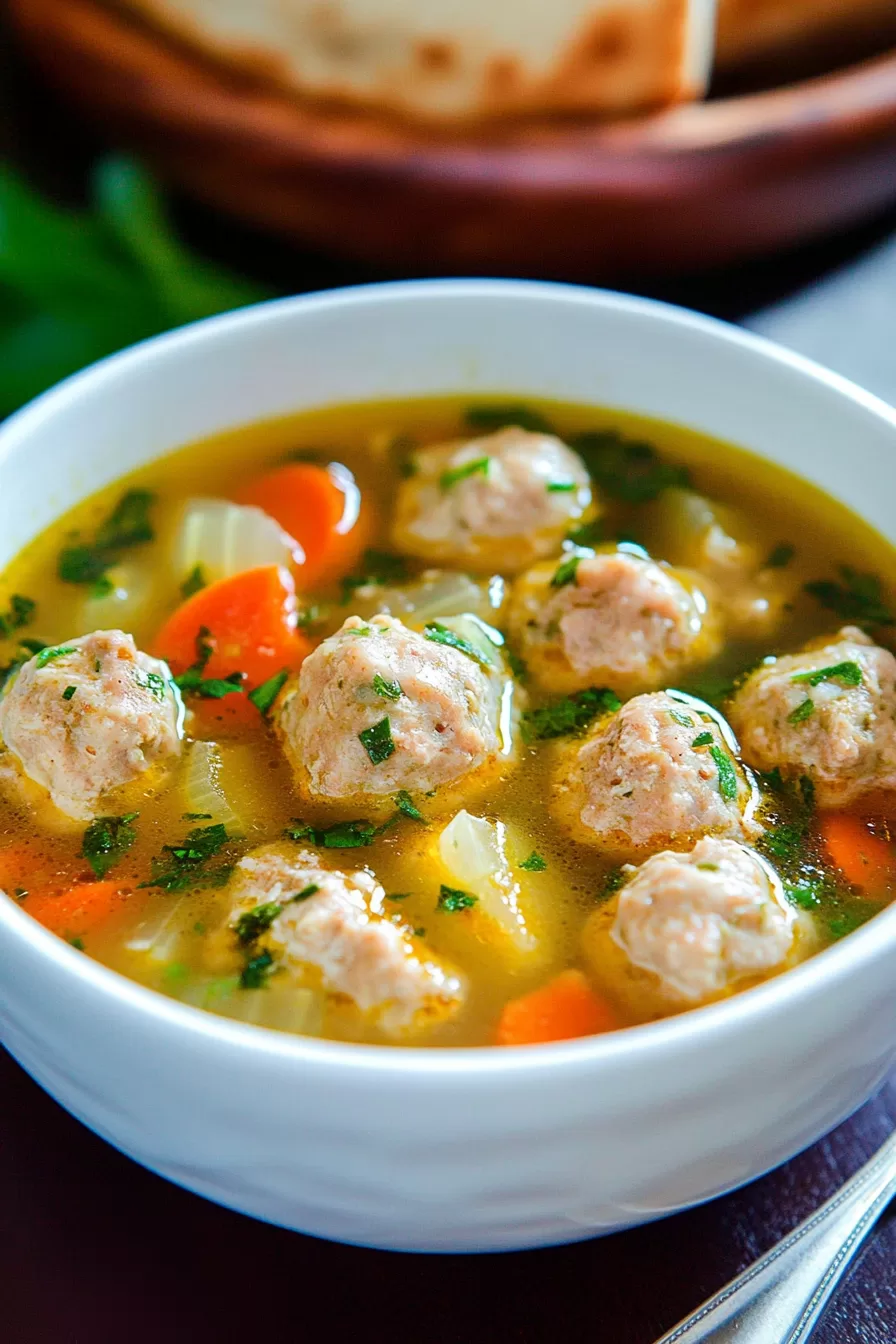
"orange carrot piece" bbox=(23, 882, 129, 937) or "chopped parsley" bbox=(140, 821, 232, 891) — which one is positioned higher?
"chopped parsley" bbox=(140, 821, 232, 891)

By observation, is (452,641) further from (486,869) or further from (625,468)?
(625,468)

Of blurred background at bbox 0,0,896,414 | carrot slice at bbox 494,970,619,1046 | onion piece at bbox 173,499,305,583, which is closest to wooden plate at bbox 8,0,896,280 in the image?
blurred background at bbox 0,0,896,414

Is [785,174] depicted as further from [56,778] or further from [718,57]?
[56,778]

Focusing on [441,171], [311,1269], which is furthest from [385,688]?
[441,171]

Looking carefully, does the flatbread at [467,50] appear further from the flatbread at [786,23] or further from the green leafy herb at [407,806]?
the green leafy herb at [407,806]

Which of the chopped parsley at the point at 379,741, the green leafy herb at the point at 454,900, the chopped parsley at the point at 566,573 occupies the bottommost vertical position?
the green leafy herb at the point at 454,900

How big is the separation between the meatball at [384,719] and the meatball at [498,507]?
416mm

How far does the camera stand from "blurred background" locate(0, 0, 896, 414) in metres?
3.21

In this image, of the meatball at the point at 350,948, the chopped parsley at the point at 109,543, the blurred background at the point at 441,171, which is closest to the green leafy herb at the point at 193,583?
the chopped parsley at the point at 109,543

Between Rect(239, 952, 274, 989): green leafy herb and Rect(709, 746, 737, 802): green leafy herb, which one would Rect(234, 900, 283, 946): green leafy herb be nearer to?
Rect(239, 952, 274, 989): green leafy herb

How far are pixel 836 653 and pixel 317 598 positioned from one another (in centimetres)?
87

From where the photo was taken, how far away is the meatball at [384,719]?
190 cm

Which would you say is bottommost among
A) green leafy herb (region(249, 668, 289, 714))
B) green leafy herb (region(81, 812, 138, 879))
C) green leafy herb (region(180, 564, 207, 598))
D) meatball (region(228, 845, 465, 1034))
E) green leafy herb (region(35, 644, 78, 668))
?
green leafy herb (region(81, 812, 138, 879))

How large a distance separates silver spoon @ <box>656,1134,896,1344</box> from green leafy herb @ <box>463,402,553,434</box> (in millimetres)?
1468
